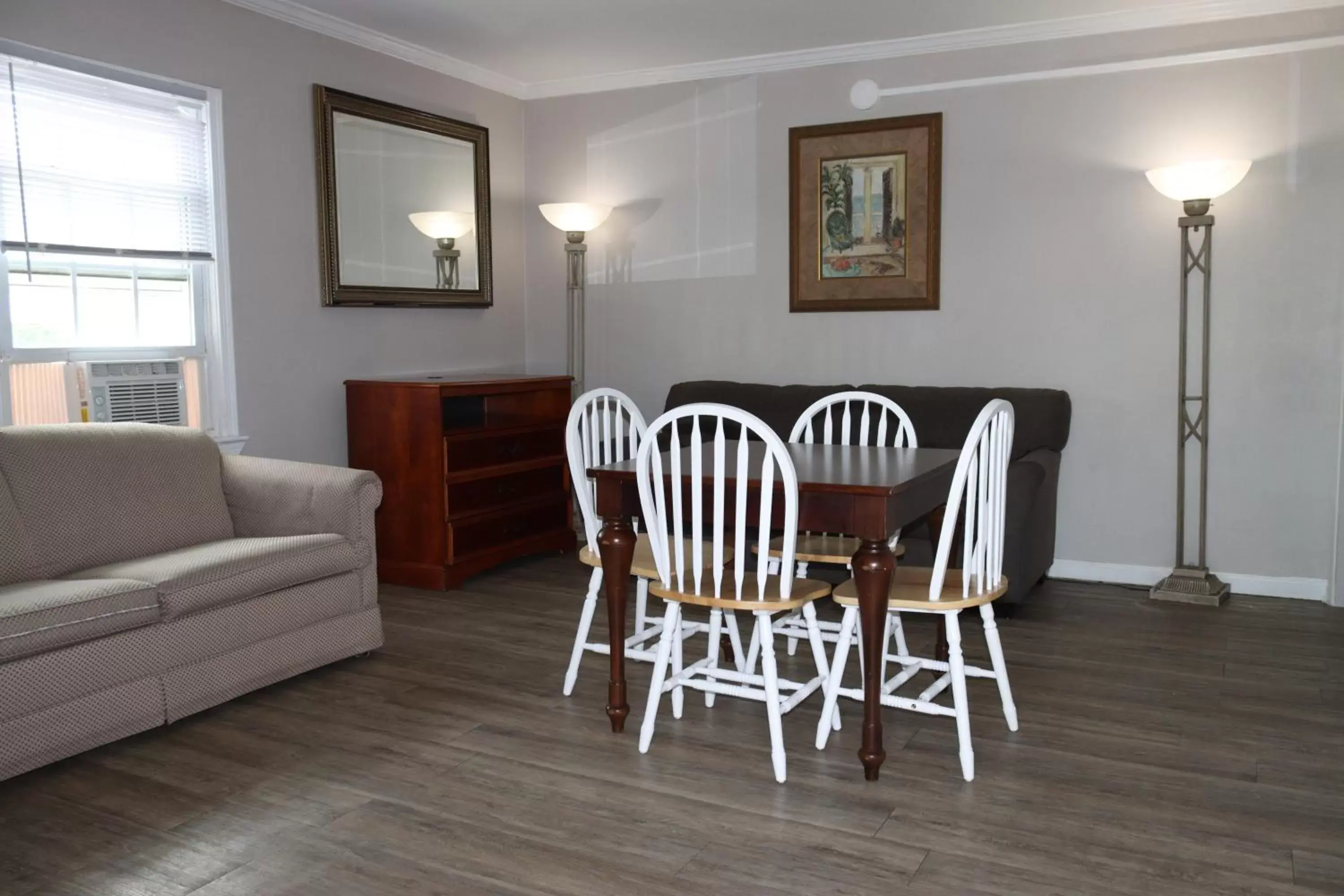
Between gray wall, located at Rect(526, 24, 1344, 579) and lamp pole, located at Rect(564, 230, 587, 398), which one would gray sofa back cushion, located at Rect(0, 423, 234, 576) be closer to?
lamp pole, located at Rect(564, 230, 587, 398)

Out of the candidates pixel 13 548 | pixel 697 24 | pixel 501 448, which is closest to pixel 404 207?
pixel 501 448

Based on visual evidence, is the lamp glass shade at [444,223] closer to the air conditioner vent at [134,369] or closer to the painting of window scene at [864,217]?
the air conditioner vent at [134,369]

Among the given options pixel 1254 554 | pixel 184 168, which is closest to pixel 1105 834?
pixel 1254 554

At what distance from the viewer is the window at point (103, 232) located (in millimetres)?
3613

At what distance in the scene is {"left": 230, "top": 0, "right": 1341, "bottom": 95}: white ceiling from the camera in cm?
438

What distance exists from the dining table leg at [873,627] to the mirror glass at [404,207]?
3102mm

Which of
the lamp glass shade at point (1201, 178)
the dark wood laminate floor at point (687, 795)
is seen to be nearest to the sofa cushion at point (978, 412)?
the lamp glass shade at point (1201, 178)

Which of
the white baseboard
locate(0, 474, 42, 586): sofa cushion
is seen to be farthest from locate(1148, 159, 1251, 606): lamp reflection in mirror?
locate(0, 474, 42, 586): sofa cushion

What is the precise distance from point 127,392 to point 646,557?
2167mm

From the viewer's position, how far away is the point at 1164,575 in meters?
4.72

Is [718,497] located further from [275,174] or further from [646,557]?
[275,174]

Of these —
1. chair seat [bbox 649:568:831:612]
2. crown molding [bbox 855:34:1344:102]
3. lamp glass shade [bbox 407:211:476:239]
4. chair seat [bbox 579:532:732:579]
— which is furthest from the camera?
lamp glass shade [bbox 407:211:476:239]

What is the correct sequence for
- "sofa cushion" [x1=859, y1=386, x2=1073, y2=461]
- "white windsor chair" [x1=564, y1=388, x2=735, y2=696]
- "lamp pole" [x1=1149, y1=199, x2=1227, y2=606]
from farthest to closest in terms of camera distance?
1. "sofa cushion" [x1=859, y1=386, x2=1073, y2=461]
2. "lamp pole" [x1=1149, y1=199, x2=1227, y2=606]
3. "white windsor chair" [x1=564, y1=388, x2=735, y2=696]

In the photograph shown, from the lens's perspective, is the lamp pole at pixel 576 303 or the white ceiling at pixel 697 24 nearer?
the white ceiling at pixel 697 24
